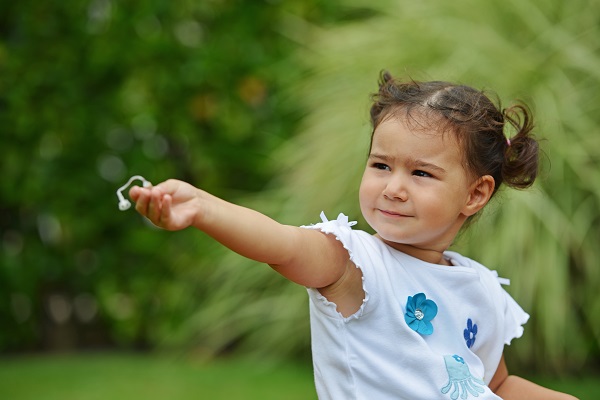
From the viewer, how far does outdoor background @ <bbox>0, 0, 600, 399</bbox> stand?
4.27 meters

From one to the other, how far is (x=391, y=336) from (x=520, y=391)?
46cm

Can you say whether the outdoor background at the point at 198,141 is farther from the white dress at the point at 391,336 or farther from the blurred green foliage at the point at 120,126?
the white dress at the point at 391,336

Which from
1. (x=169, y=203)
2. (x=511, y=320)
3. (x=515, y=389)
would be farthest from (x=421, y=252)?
(x=169, y=203)

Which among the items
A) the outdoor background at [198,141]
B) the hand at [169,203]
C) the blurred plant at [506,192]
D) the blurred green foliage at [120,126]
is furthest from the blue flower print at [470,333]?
the blurred green foliage at [120,126]

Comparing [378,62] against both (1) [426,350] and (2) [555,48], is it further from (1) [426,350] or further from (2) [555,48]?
(1) [426,350]

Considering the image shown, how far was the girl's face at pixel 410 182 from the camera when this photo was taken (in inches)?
73.2

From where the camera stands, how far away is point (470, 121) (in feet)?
6.38

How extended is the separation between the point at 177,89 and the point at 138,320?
124 centimetres

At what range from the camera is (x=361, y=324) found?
1861 millimetres

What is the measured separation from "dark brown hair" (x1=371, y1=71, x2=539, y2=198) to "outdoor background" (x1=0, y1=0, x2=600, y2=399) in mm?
2065

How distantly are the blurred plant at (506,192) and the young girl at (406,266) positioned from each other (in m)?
1.70

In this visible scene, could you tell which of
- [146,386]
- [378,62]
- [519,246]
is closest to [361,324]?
[519,246]

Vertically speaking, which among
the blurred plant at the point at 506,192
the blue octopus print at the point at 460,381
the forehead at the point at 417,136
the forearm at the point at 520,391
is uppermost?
the blurred plant at the point at 506,192

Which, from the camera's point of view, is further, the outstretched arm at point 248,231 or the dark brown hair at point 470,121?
the dark brown hair at point 470,121
